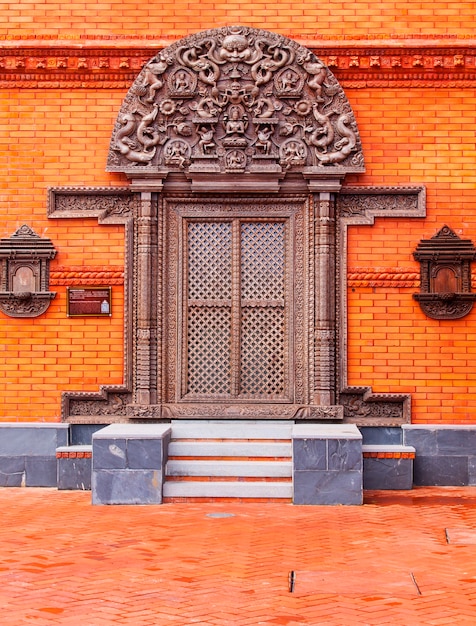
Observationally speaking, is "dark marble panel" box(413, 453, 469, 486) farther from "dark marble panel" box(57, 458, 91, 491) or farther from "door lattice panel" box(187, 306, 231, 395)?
"dark marble panel" box(57, 458, 91, 491)

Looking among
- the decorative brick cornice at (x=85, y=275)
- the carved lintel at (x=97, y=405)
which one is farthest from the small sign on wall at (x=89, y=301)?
the carved lintel at (x=97, y=405)

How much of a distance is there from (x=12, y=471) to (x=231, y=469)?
2623mm

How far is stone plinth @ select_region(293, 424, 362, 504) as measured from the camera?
9.87 m

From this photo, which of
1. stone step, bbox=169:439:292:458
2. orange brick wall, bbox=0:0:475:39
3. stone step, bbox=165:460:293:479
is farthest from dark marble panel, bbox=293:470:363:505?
orange brick wall, bbox=0:0:475:39

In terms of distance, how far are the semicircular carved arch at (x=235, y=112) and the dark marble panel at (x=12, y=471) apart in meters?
3.51

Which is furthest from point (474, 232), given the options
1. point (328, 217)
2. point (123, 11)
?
point (123, 11)

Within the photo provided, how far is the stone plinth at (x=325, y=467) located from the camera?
9867 millimetres

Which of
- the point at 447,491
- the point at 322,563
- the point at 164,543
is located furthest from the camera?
the point at 447,491

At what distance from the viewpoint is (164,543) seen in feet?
26.2

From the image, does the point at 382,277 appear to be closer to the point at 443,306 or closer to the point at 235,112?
the point at 443,306

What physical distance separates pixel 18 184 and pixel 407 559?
6.44 m

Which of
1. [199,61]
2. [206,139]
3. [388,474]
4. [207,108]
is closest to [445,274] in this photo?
[388,474]

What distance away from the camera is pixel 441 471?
35.8 feet

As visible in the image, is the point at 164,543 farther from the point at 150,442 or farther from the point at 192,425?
the point at 192,425
